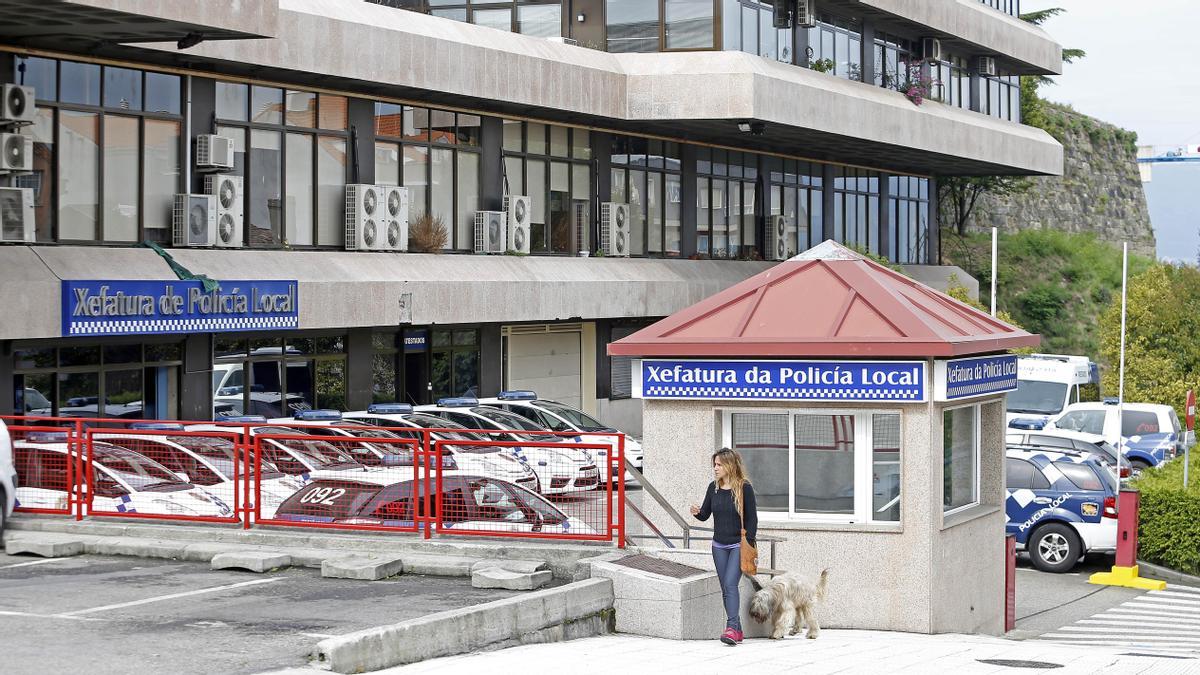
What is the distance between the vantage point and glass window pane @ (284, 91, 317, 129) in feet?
99.8

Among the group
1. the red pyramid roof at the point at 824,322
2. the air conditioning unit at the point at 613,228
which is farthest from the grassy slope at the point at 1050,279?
the red pyramid roof at the point at 824,322

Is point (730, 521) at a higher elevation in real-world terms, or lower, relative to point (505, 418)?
lower

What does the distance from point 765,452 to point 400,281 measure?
50.7 ft

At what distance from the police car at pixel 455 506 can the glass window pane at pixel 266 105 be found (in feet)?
47.8

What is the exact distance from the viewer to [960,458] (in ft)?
60.0

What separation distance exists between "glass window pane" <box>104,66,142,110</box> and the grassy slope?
43031mm

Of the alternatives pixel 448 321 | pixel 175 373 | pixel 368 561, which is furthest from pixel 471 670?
pixel 448 321

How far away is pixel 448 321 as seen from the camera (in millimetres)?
32688

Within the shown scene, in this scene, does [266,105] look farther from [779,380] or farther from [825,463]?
[825,463]

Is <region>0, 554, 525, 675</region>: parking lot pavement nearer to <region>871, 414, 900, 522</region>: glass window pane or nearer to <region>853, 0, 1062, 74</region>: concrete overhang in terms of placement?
<region>871, 414, 900, 522</region>: glass window pane

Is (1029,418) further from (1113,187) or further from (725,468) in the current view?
(1113,187)

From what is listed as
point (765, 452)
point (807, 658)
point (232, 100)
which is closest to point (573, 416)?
point (232, 100)

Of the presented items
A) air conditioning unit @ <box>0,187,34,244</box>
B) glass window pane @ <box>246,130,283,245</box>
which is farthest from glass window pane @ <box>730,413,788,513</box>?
glass window pane @ <box>246,130,283,245</box>

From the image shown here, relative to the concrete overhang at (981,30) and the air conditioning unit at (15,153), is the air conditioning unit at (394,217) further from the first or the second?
the concrete overhang at (981,30)
